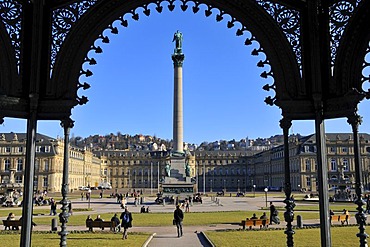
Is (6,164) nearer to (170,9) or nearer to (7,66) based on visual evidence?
(7,66)

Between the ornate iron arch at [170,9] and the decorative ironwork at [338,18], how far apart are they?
91cm

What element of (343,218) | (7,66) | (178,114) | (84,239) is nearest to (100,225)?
(84,239)

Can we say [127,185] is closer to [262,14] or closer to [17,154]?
[17,154]

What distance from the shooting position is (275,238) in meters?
20.9

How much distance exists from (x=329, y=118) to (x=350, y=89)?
84 cm

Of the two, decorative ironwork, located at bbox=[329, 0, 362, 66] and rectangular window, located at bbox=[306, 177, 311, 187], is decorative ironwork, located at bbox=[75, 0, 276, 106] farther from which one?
rectangular window, located at bbox=[306, 177, 311, 187]

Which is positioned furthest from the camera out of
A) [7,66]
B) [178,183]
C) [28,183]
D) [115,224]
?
[178,183]

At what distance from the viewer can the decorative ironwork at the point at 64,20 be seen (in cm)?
936

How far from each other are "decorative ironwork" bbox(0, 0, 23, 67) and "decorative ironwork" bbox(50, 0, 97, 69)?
723mm

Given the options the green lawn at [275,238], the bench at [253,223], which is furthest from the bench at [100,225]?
the bench at [253,223]

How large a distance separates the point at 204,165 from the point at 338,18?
15398cm

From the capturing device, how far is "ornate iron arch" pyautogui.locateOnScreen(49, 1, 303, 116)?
9.32 m

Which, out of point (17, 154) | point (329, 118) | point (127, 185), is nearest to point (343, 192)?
point (329, 118)

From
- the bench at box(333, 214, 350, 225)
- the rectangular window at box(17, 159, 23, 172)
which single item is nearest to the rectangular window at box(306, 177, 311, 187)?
the rectangular window at box(17, 159, 23, 172)
